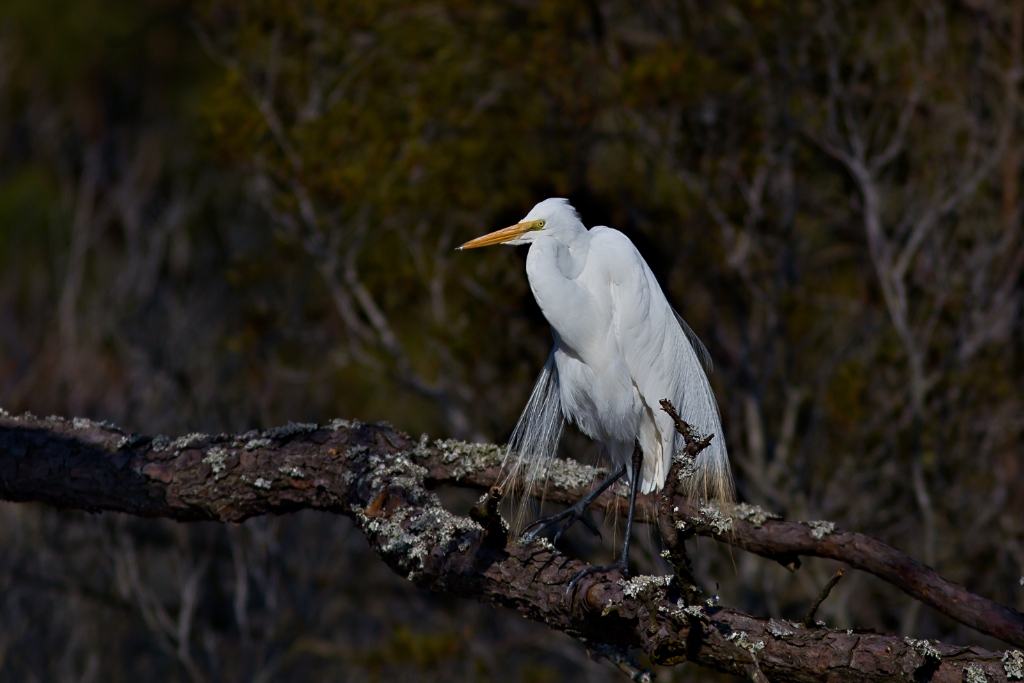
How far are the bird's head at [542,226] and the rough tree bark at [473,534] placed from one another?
27.8 inches

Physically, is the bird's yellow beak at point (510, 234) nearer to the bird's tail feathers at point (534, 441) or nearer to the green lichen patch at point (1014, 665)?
the bird's tail feathers at point (534, 441)

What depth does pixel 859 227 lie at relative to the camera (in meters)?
4.83

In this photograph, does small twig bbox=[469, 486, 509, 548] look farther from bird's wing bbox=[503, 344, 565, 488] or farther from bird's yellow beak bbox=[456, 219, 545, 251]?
bird's yellow beak bbox=[456, 219, 545, 251]

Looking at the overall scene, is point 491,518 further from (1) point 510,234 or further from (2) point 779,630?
(1) point 510,234

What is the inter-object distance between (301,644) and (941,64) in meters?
4.32

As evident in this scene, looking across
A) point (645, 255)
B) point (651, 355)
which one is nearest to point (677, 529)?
point (651, 355)

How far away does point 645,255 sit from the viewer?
4496mm

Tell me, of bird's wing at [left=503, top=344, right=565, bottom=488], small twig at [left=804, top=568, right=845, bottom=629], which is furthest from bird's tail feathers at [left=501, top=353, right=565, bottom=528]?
small twig at [left=804, top=568, right=845, bottom=629]

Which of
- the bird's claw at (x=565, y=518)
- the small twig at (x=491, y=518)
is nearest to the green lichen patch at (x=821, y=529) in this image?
the bird's claw at (x=565, y=518)

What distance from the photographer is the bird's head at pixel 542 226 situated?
2.80 metres

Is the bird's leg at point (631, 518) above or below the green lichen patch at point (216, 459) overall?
below

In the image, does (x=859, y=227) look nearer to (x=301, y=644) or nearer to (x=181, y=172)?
(x=301, y=644)

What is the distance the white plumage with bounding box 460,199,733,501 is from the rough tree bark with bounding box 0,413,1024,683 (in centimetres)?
43

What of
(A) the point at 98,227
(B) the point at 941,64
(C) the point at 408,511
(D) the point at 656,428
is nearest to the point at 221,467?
(C) the point at 408,511
